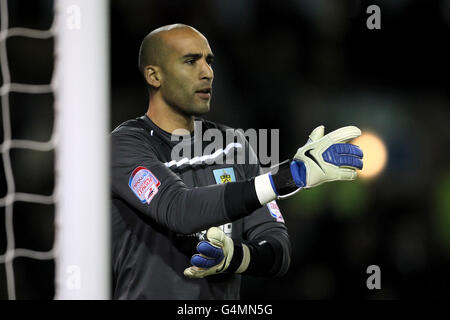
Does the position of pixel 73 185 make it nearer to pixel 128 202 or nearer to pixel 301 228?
pixel 128 202

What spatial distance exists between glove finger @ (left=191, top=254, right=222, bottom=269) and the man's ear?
2.55ft

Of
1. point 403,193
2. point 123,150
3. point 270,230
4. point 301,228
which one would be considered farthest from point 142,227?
point 403,193

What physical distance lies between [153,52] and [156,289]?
3.04 feet

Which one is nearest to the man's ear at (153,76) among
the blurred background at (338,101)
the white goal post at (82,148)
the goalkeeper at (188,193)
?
the goalkeeper at (188,193)

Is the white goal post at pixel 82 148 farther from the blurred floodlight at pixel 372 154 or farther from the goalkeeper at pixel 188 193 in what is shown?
the blurred floodlight at pixel 372 154

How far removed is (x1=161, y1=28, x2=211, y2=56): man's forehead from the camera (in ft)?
8.34

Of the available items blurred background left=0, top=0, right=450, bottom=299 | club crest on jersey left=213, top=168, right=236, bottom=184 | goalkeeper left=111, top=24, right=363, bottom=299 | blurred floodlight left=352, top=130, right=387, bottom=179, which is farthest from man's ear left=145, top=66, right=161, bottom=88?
blurred floodlight left=352, top=130, right=387, bottom=179

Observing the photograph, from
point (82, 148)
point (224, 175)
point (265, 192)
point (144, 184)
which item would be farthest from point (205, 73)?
point (82, 148)

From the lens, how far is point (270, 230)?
245 centimetres

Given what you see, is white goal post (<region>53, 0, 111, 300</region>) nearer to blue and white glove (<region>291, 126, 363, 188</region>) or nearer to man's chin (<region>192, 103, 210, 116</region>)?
blue and white glove (<region>291, 126, 363, 188</region>)

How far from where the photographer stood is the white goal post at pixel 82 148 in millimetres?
1759

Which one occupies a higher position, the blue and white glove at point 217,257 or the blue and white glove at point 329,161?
the blue and white glove at point 329,161

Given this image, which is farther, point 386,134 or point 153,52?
point 386,134

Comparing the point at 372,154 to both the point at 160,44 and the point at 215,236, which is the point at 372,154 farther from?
the point at 215,236
